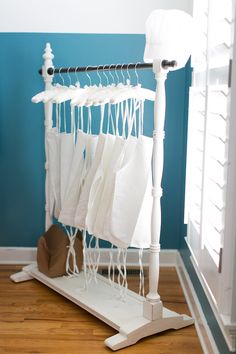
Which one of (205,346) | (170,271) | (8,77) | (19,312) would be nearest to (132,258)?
(170,271)

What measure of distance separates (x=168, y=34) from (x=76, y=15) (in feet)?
3.43

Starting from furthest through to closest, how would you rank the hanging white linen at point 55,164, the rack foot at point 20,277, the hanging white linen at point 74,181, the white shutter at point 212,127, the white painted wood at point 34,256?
the white painted wood at point 34,256, the rack foot at point 20,277, the hanging white linen at point 55,164, the hanging white linen at point 74,181, the white shutter at point 212,127

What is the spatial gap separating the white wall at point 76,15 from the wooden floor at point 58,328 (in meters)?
1.46

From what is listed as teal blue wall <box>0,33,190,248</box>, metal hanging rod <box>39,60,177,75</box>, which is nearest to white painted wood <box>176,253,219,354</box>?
teal blue wall <box>0,33,190,248</box>

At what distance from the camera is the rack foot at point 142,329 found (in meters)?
2.04

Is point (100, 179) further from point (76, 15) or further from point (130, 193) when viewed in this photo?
point (76, 15)

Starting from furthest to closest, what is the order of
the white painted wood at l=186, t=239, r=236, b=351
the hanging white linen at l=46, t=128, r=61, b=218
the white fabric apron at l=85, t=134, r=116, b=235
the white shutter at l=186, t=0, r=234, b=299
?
the hanging white linen at l=46, t=128, r=61, b=218, the white fabric apron at l=85, t=134, r=116, b=235, the white shutter at l=186, t=0, r=234, b=299, the white painted wood at l=186, t=239, r=236, b=351

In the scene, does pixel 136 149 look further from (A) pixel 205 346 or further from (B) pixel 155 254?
(A) pixel 205 346

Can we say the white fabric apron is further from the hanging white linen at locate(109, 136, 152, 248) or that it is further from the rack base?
the rack base

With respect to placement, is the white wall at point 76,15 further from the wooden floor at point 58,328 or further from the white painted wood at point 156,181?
the wooden floor at point 58,328

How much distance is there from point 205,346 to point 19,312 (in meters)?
0.91

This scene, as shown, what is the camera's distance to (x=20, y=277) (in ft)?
8.94

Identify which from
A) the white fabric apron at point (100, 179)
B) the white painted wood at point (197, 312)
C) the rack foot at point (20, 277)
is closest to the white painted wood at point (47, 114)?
the rack foot at point (20, 277)

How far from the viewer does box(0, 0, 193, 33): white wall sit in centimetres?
277
